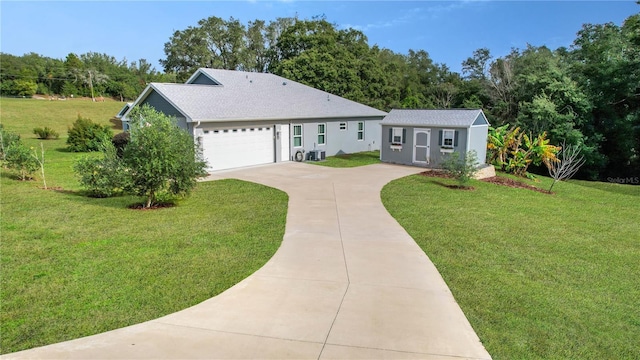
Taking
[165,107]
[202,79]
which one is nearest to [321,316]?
[165,107]

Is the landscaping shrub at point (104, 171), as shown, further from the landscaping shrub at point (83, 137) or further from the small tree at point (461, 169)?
the landscaping shrub at point (83, 137)

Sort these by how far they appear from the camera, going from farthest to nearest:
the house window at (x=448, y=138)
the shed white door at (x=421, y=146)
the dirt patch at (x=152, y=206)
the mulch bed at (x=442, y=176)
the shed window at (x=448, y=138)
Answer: the shed white door at (x=421, y=146) → the house window at (x=448, y=138) → the shed window at (x=448, y=138) → the mulch bed at (x=442, y=176) → the dirt patch at (x=152, y=206)

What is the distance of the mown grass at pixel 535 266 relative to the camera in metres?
4.71

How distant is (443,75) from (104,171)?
52.1 meters

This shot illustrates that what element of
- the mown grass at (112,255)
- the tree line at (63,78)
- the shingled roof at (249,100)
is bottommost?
the mown grass at (112,255)

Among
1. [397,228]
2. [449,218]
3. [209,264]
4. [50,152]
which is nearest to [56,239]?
[209,264]

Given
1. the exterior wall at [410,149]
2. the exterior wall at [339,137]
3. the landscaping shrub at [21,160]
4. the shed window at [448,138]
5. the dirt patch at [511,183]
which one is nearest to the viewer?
the landscaping shrub at [21,160]

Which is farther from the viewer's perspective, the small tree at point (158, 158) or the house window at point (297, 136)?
the house window at point (297, 136)

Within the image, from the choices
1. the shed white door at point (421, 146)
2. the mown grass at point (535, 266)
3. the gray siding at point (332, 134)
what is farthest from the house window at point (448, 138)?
the gray siding at point (332, 134)

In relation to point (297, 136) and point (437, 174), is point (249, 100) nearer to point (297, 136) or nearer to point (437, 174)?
point (297, 136)

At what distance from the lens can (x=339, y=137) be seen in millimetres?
24328

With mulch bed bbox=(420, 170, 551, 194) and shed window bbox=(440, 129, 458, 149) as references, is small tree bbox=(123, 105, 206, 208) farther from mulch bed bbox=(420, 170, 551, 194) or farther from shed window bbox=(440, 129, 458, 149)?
shed window bbox=(440, 129, 458, 149)

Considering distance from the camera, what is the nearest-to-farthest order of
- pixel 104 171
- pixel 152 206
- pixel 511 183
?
1. pixel 152 206
2. pixel 104 171
3. pixel 511 183

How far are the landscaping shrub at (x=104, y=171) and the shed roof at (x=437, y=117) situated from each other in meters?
13.3
